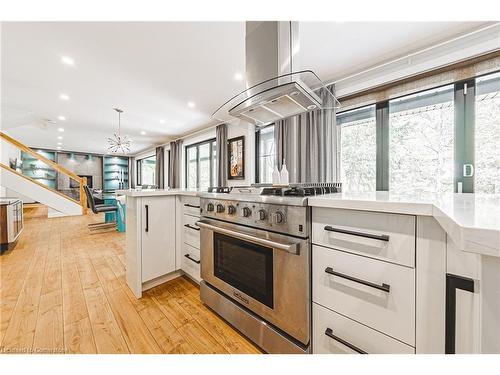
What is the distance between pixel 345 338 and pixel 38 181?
9.33 m

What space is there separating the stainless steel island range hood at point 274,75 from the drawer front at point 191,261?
4.62 feet

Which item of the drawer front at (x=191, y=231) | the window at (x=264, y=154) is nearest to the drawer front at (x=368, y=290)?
the drawer front at (x=191, y=231)

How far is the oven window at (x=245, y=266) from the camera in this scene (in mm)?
1250

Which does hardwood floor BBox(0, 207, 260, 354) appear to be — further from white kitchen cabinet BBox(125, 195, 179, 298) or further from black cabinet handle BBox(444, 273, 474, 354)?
black cabinet handle BBox(444, 273, 474, 354)

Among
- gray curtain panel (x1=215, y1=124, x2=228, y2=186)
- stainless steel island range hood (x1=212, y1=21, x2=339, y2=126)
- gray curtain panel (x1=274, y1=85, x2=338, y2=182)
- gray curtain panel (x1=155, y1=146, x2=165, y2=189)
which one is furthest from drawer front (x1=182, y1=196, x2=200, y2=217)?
gray curtain panel (x1=155, y1=146, x2=165, y2=189)

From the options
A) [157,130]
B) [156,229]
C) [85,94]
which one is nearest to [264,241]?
[156,229]

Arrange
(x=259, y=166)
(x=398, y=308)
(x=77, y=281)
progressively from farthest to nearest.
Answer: (x=259, y=166) → (x=77, y=281) → (x=398, y=308)

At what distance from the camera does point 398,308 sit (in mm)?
841

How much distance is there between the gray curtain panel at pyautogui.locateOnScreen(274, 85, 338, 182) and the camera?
102 inches

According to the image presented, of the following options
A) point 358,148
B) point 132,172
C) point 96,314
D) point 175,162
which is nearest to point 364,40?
point 358,148

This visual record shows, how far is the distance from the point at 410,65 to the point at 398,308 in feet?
8.07

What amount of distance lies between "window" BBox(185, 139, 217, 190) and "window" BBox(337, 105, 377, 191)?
3.18 m
